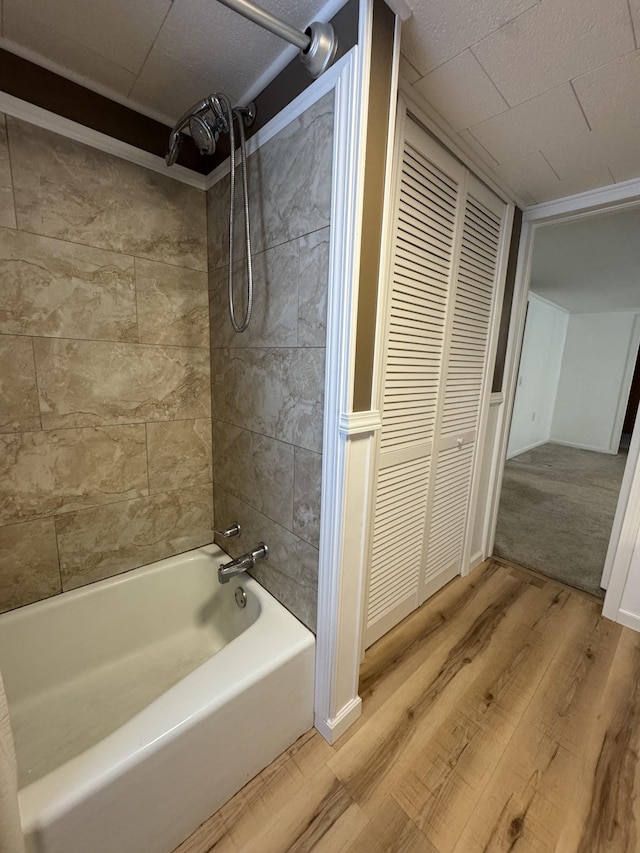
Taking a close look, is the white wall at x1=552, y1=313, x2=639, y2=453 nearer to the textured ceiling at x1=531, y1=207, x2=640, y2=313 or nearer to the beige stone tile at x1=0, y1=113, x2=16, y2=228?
the textured ceiling at x1=531, y1=207, x2=640, y2=313

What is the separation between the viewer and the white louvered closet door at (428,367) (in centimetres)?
123

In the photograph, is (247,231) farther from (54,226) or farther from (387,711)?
(387,711)

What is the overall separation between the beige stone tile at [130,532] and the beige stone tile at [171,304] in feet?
2.27

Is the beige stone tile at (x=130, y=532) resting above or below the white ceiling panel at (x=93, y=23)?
below

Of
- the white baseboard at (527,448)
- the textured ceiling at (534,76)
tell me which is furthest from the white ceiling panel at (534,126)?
the white baseboard at (527,448)

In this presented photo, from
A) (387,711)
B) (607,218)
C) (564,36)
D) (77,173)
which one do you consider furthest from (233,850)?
(607,218)

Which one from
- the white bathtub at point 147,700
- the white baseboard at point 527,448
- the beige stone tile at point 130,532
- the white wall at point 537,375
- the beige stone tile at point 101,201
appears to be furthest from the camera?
the white baseboard at point 527,448

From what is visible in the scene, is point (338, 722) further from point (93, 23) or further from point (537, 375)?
point (537, 375)

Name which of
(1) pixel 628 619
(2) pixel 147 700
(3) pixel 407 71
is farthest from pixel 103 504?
(1) pixel 628 619

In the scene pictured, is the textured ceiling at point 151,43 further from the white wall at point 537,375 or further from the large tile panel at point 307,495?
the white wall at point 537,375

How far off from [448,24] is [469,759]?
83.5 inches

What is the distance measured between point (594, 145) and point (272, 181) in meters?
1.17

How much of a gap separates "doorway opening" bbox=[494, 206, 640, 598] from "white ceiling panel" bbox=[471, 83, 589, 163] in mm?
690

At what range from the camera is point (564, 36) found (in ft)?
2.77
